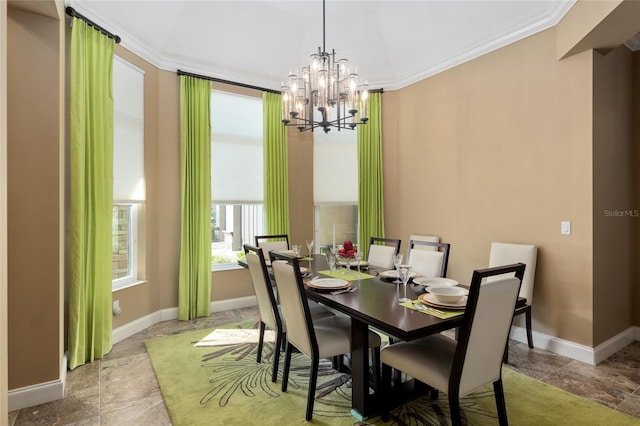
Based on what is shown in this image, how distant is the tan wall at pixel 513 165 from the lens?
3.07 metres

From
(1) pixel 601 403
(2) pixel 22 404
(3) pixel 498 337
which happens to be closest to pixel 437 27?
(3) pixel 498 337

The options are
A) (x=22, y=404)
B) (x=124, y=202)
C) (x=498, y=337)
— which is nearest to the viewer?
(x=498, y=337)

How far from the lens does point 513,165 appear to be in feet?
11.6

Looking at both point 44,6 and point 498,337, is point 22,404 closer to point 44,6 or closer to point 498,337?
point 44,6

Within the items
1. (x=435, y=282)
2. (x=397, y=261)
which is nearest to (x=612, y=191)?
(x=435, y=282)

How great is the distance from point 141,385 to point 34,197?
5.06 ft

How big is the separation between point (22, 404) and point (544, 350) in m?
4.16

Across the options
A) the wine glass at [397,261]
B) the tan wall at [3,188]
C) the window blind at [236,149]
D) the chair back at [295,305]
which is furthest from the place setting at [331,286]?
the window blind at [236,149]

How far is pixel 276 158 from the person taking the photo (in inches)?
187

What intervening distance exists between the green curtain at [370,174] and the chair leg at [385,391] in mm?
2838

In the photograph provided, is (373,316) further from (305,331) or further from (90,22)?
(90,22)

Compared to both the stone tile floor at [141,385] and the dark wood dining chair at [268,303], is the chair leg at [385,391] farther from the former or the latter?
the stone tile floor at [141,385]

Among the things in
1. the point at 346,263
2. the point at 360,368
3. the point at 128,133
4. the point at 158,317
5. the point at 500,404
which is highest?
the point at 128,133

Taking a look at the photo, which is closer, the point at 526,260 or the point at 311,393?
the point at 311,393
